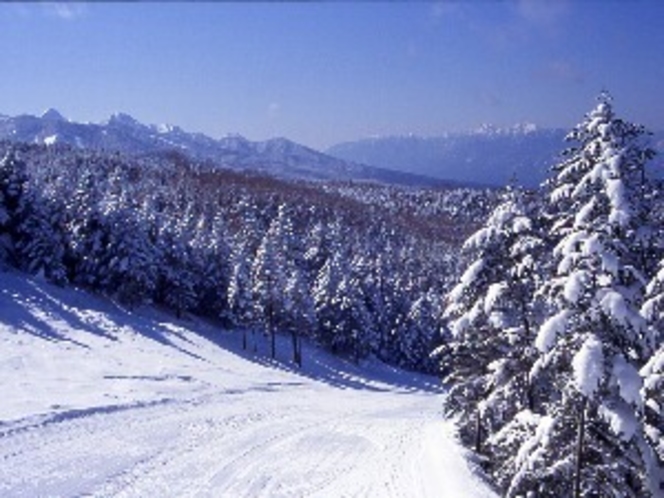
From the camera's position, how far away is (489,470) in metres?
29.7

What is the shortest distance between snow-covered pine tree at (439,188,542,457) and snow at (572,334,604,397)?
291 inches

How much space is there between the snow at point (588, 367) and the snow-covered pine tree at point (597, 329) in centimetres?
2

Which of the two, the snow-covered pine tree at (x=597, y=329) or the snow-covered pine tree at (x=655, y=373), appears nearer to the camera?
the snow-covered pine tree at (x=597, y=329)

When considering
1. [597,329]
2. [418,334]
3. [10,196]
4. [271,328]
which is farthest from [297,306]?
[597,329]

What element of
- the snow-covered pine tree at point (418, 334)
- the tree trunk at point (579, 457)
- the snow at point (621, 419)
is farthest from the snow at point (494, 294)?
the snow-covered pine tree at point (418, 334)

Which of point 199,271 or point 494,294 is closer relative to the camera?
point 494,294

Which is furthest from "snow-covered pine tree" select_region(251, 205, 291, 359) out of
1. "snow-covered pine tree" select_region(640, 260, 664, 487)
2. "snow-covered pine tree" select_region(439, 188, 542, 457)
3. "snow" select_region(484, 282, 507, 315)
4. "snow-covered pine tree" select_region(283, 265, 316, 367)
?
"snow-covered pine tree" select_region(640, 260, 664, 487)

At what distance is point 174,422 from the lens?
111 ft

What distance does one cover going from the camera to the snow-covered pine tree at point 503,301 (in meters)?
23.4

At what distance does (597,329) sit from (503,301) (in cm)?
856

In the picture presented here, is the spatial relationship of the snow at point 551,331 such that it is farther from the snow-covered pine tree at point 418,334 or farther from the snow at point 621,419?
the snow-covered pine tree at point 418,334

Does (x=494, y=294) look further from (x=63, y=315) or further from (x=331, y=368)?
(x=331, y=368)

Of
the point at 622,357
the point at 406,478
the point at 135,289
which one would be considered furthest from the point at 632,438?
the point at 135,289

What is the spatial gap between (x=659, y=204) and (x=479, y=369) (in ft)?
43.9
